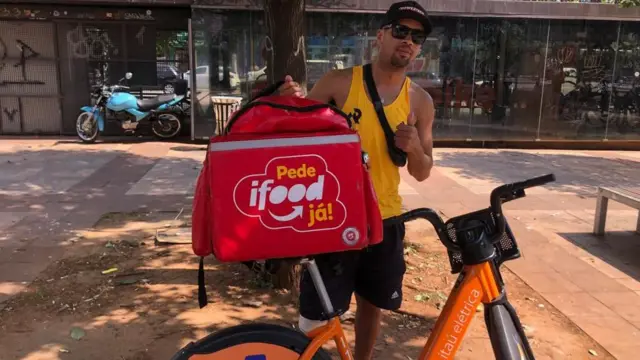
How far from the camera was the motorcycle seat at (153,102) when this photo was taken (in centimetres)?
1045

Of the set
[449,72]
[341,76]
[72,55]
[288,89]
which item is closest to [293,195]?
[288,89]

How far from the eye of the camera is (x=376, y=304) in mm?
2432

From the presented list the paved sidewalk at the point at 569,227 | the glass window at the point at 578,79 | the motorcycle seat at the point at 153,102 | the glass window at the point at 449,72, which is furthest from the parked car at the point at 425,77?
the motorcycle seat at the point at 153,102

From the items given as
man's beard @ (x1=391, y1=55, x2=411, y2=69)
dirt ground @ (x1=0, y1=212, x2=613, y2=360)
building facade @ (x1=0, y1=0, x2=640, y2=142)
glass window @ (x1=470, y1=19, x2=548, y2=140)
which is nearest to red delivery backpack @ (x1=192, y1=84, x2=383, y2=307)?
man's beard @ (x1=391, y1=55, x2=411, y2=69)

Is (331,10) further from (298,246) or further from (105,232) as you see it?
(298,246)

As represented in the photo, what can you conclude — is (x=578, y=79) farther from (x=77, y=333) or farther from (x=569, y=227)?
(x=77, y=333)

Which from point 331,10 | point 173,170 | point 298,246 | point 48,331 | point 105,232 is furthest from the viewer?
point 331,10

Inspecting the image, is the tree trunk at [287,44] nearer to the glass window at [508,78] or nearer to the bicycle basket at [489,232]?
the bicycle basket at [489,232]

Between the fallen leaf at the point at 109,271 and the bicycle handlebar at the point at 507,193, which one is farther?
the fallen leaf at the point at 109,271

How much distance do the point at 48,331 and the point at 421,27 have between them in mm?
2711

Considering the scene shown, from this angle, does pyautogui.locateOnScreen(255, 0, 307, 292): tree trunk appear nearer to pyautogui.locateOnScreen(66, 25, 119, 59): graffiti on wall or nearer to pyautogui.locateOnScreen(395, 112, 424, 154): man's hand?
pyautogui.locateOnScreen(395, 112, 424, 154): man's hand

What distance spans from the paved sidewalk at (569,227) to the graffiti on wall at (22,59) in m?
7.60

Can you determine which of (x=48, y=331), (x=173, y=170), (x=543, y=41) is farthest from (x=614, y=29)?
(x=48, y=331)

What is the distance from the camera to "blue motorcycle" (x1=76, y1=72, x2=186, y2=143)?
10.2 meters
